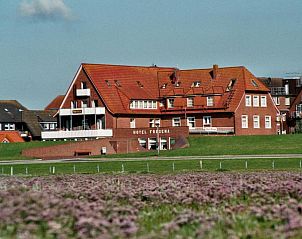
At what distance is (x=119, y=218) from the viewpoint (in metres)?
11.9

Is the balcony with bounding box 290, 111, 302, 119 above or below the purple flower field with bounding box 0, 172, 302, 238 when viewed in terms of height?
above

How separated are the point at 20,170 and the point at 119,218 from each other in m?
45.7

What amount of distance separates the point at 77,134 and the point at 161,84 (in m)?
16.7

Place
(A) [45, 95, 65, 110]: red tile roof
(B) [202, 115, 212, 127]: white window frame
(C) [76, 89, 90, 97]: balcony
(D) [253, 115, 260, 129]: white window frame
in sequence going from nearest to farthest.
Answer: (B) [202, 115, 212, 127]: white window frame
(D) [253, 115, 260, 129]: white window frame
(C) [76, 89, 90, 97]: balcony
(A) [45, 95, 65, 110]: red tile roof

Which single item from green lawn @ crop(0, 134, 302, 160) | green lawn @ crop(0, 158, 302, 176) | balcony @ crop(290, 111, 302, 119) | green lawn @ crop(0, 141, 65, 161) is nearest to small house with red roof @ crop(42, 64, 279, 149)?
green lawn @ crop(0, 141, 65, 161)

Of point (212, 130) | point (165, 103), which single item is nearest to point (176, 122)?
point (165, 103)

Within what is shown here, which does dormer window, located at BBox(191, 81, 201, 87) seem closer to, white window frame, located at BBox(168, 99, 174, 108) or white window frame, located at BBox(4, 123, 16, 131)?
white window frame, located at BBox(168, 99, 174, 108)

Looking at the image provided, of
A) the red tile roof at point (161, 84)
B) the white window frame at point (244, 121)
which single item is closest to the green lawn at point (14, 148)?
the red tile roof at point (161, 84)

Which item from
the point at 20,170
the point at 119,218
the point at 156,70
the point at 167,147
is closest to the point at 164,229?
the point at 119,218

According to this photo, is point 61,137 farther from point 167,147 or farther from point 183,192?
point 183,192

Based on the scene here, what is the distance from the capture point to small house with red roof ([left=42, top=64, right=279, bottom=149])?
10238cm

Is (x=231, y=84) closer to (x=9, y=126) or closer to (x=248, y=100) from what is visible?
(x=248, y=100)

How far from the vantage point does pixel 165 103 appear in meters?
108

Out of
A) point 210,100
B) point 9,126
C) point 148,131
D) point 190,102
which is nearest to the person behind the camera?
point 148,131
